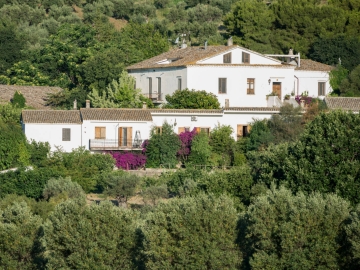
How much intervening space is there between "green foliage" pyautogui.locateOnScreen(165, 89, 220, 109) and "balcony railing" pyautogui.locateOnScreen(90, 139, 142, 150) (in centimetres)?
347

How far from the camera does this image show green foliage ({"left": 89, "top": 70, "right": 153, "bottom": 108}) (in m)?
52.9

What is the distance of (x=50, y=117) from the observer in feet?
159

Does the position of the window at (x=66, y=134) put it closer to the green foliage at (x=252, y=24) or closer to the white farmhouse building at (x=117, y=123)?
the white farmhouse building at (x=117, y=123)

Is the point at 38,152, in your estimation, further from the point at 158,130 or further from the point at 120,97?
the point at 120,97

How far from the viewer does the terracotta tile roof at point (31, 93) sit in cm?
5603

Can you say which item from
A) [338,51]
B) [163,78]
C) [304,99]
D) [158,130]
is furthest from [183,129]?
[338,51]

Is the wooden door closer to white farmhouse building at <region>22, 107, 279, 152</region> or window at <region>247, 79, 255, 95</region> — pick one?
window at <region>247, 79, 255, 95</region>

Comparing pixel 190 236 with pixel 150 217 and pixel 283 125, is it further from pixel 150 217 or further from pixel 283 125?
pixel 283 125

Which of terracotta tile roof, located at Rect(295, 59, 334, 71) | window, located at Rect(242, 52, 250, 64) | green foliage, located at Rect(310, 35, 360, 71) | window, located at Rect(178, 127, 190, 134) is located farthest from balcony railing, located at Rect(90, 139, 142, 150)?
green foliage, located at Rect(310, 35, 360, 71)

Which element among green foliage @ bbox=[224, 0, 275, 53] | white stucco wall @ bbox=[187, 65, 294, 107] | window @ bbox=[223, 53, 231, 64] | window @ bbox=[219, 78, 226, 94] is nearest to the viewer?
white stucco wall @ bbox=[187, 65, 294, 107]

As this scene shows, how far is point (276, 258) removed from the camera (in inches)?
1109

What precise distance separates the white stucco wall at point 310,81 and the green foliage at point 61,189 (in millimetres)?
17500

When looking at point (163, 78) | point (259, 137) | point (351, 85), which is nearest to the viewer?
point (259, 137)

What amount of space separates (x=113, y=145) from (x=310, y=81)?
1321 cm
